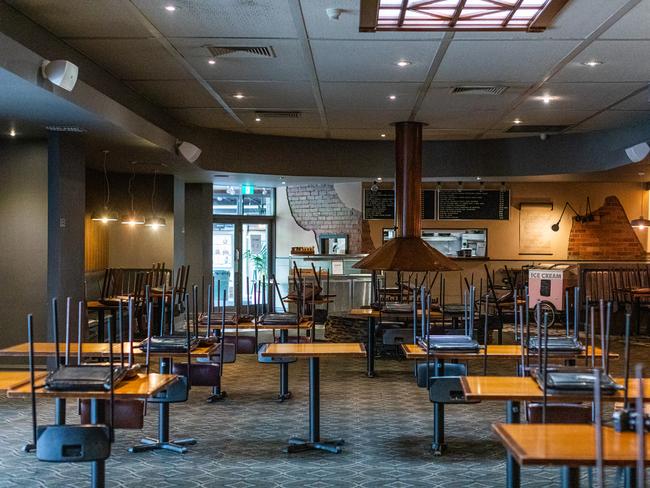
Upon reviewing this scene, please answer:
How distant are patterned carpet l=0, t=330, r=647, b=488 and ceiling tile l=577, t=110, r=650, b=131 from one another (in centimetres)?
452

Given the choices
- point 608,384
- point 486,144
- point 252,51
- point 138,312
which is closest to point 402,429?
point 608,384

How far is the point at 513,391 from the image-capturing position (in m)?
3.74

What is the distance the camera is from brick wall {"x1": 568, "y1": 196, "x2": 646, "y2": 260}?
47.7 feet

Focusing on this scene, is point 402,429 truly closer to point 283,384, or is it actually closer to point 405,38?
point 283,384

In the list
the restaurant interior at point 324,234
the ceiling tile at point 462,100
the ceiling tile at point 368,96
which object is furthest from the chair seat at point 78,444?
the ceiling tile at point 462,100

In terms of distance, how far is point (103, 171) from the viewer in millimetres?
12547

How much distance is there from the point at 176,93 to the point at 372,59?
105 inches

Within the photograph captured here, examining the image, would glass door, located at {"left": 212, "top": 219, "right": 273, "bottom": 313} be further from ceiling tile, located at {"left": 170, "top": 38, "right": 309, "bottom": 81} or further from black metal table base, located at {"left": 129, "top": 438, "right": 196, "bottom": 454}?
black metal table base, located at {"left": 129, "top": 438, "right": 196, "bottom": 454}

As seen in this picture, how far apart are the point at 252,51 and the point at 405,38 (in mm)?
1357

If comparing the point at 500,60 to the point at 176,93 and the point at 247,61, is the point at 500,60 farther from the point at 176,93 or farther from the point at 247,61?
the point at 176,93

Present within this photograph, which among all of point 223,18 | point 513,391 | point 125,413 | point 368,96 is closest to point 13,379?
point 125,413

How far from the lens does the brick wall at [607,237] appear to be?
1455 centimetres

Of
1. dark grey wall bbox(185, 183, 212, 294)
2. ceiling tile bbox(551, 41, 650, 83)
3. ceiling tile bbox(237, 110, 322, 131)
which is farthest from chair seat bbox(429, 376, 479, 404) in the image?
dark grey wall bbox(185, 183, 212, 294)

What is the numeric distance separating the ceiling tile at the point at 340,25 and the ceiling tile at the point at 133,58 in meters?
1.42
